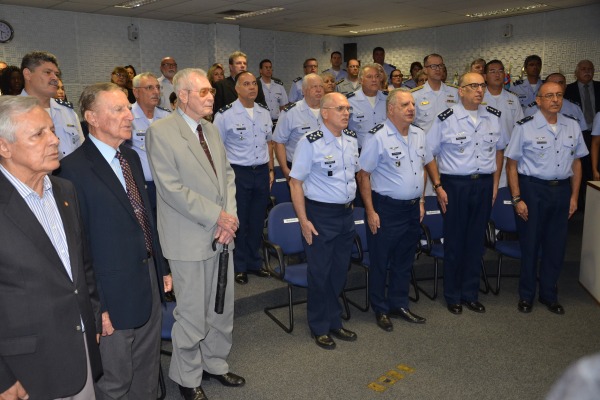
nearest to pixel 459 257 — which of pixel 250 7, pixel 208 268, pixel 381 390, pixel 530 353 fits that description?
pixel 530 353

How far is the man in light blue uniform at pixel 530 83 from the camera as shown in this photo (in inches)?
258

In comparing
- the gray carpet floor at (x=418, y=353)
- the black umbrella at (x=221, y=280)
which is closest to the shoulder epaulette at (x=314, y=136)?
the black umbrella at (x=221, y=280)

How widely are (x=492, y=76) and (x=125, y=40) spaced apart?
23.6 ft

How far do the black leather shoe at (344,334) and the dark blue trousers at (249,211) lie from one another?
113 centimetres

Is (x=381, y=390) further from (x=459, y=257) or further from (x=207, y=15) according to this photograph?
(x=207, y=15)

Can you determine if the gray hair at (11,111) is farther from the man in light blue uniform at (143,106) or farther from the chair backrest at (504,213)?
the chair backrest at (504,213)

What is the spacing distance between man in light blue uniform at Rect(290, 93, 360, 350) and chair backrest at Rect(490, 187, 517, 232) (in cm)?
176

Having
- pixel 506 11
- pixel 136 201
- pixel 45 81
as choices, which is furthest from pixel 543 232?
pixel 506 11

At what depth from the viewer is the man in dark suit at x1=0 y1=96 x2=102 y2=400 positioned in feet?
5.39

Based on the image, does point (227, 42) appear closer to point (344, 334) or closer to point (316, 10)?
point (316, 10)

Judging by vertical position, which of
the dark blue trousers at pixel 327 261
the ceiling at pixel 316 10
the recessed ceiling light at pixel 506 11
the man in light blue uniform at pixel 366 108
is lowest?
the dark blue trousers at pixel 327 261

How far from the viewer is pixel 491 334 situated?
3729mm

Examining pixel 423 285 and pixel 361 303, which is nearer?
pixel 361 303

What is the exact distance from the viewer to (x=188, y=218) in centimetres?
266
